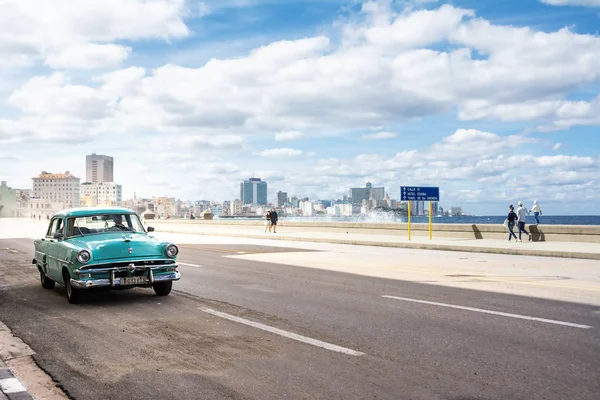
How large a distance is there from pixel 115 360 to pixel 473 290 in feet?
23.5

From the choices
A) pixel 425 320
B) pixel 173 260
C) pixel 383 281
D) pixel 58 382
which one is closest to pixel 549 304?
pixel 425 320

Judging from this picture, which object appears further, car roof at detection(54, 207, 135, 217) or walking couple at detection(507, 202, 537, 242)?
walking couple at detection(507, 202, 537, 242)

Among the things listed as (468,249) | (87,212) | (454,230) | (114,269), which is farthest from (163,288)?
(454,230)

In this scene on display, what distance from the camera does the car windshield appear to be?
10750 millimetres

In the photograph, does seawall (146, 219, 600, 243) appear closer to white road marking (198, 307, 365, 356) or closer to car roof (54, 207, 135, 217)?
car roof (54, 207, 135, 217)

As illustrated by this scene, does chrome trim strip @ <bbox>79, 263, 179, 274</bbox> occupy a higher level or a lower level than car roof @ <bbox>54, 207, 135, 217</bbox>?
lower

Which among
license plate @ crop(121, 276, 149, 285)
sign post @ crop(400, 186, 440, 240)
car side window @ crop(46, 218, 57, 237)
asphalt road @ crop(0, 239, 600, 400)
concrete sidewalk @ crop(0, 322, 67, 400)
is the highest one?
sign post @ crop(400, 186, 440, 240)

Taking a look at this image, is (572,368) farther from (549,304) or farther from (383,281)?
(383,281)

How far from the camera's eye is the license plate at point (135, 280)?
31.3 feet

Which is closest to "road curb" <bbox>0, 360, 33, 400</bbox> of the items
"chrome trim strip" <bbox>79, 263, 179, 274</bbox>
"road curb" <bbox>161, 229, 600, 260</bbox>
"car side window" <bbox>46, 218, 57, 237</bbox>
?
"chrome trim strip" <bbox>79, 263, 179, 274</bbox>

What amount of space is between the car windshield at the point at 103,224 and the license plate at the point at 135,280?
1.63m

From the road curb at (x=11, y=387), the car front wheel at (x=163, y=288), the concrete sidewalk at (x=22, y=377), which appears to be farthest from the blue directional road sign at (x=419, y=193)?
the road curb at (x=11, y=387)

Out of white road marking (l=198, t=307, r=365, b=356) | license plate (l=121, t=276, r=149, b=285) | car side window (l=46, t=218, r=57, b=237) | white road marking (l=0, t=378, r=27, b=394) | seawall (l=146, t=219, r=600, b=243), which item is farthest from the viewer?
seawall (l=146, t=219, r=600, b=243)

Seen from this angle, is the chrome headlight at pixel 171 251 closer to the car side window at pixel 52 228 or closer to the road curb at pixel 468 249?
the car side window at pixel 52 228
